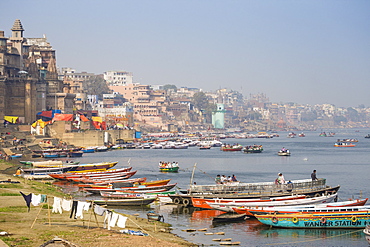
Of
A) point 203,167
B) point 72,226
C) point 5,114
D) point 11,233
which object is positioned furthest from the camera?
point 5,114

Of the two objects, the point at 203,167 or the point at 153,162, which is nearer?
the point at 203,167

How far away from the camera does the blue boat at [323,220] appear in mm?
29314

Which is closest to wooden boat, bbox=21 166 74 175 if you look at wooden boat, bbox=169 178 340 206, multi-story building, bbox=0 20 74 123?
wooden boat, bbox=169 178 340 206

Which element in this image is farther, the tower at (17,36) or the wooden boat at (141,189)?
the tower at (17,36)

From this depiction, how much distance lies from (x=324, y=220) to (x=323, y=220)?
0.16ft

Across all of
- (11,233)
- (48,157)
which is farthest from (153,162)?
(11,233)

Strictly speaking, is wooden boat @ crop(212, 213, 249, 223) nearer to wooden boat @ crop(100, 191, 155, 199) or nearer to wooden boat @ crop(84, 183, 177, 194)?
wooden boat @ crop(100, 191, 155, 199)

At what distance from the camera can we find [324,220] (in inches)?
1168

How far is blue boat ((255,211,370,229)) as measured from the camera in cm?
2931

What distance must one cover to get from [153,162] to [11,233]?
191ft

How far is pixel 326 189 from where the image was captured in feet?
125

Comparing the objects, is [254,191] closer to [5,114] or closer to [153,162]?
[153,162]

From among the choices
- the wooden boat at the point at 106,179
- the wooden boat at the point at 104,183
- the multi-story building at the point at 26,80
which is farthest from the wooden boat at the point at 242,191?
the multi-story building at the point at 26,80

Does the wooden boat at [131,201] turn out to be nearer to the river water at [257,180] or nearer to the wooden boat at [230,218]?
the river water at [257,180]
